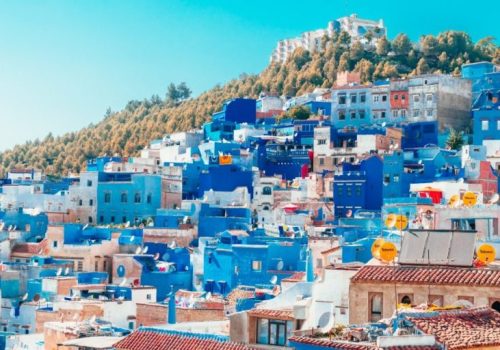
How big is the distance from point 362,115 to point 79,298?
34.7m

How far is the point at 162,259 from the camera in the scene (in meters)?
42.4

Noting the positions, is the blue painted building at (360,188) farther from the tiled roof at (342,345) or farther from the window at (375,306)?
the tiled roof at (342,345)

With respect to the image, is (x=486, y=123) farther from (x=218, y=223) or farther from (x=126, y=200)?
(x=126, y=200)

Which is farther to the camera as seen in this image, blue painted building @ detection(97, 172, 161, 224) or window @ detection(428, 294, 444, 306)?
blue painted building @ detection(97, 172, 161, 224)

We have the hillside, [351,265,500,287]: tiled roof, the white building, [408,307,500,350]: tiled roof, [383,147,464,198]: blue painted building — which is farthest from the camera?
the white building

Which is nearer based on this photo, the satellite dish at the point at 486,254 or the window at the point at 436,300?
the window at the point at 436,300

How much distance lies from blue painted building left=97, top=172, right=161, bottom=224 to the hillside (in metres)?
25.2

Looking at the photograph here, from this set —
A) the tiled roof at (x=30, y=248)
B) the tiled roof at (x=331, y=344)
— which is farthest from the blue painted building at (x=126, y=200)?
the tiled roof at (x=331, y=344)

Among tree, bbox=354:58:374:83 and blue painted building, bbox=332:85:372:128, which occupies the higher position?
tree, bbox=354:58:374:83

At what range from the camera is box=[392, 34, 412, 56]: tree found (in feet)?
278

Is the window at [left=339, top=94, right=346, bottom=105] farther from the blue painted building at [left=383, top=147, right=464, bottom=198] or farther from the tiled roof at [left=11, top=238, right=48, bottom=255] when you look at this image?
the tiled roof at [left=11, top=238, right=48, bottom=255]

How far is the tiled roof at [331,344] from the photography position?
43.1ft

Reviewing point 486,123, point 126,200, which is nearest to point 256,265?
point 126,200

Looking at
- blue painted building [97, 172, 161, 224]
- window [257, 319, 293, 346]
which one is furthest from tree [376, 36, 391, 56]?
window [257, 319, 293, 346]
